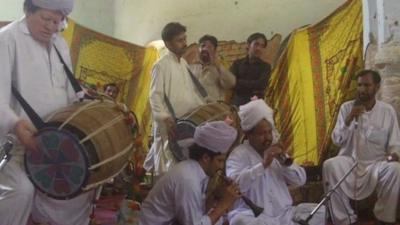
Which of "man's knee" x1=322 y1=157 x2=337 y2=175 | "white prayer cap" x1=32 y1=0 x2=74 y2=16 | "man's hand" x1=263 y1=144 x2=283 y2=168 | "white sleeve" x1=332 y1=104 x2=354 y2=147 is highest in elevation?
"white prayer cap" x1=32 y1=0 x2=74 y2=16

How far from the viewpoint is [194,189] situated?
299cm

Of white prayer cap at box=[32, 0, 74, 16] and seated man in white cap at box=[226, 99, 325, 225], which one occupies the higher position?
white prayer cap at box=[32, 0, 74, 16]

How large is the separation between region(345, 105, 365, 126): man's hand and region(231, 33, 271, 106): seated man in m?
1.03

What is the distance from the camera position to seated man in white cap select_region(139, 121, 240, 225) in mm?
2984

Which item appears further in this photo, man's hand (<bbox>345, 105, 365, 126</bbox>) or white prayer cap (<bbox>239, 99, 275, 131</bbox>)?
man's hand (<bbox>345, 105, 365, 126</bbox>)

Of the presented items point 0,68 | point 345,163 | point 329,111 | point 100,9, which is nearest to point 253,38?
point 329,111

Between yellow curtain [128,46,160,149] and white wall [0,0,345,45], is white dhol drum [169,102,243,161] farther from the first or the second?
yellow curtain [128,46,160,149]

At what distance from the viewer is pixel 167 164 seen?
4.71 meters

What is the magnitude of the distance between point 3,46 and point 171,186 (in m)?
1.14

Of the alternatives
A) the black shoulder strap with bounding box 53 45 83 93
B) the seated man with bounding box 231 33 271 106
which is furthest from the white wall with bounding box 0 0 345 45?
the black shoulder strap with bounding box 53 45 83 93

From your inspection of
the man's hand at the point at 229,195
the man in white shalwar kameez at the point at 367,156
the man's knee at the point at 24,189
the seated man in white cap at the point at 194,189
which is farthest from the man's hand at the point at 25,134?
the man in white shalwar kameez at the point at 367,156

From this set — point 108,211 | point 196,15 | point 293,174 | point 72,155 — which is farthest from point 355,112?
point 196,15

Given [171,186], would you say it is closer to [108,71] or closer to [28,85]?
[28,85]

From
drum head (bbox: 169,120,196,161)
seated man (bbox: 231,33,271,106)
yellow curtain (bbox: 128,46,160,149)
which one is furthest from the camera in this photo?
yellow curtain (bbox: 128,46,160,149)
